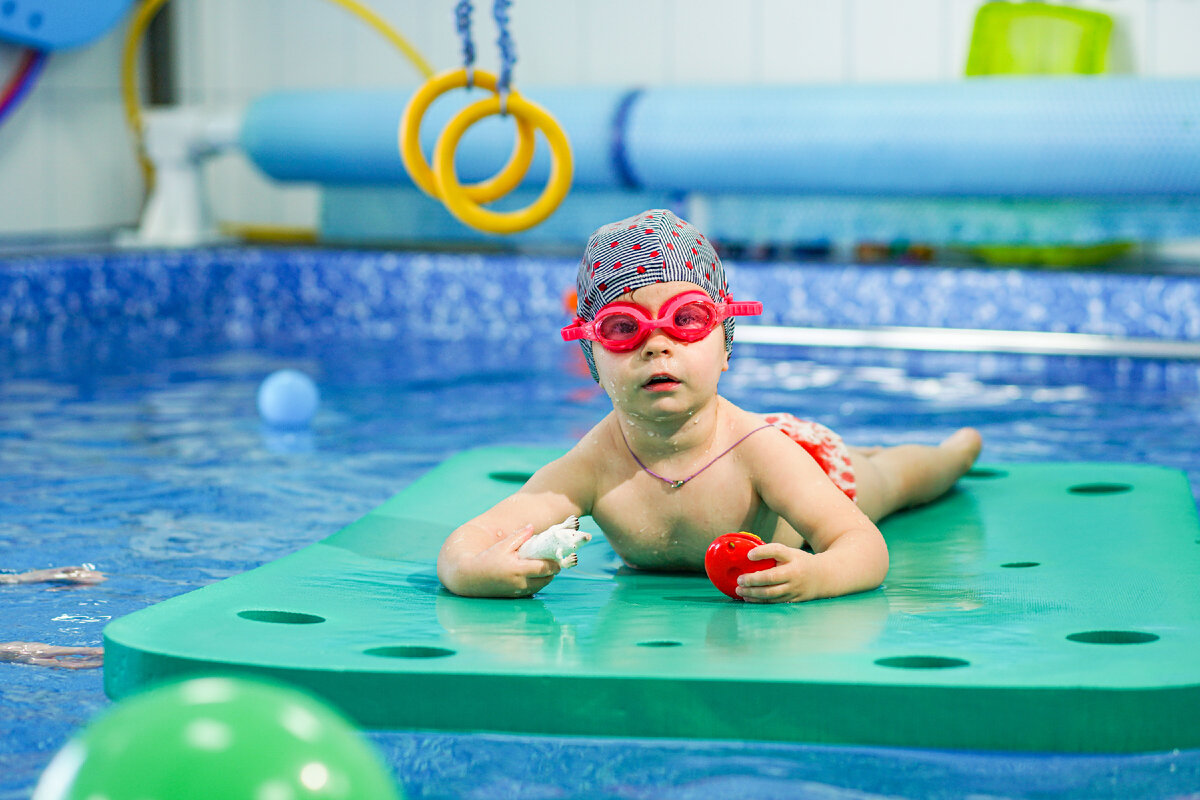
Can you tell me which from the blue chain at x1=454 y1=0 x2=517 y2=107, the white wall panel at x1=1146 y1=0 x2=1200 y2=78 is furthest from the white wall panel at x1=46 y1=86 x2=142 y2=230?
the white wall panel at x1=1146 y1=0 x2=1200 y2=78

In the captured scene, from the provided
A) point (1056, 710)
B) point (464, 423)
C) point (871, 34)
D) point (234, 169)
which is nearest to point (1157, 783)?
point (1056, 710)

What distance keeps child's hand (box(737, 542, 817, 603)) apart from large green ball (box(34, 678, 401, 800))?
1.05m

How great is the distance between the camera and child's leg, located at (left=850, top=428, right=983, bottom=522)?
2.95 meters

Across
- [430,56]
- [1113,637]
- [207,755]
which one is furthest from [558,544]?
[430,56]

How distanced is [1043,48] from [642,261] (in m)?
5.24

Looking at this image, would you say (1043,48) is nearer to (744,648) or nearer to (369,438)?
(369,438)

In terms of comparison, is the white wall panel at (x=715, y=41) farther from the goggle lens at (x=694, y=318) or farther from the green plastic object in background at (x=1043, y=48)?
the goggle lens at (x=694, y=318)

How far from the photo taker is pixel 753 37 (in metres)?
8.14

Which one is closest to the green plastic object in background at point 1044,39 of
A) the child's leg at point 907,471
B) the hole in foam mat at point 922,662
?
the child's leg at point 907,471

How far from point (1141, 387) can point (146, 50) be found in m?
6.71

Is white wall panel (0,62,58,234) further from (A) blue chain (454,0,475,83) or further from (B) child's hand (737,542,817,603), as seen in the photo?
(B) child's hand (737,542,817,603)

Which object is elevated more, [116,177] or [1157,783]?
[116,177]

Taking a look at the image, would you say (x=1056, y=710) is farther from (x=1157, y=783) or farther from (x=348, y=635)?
(x=348, y=635)

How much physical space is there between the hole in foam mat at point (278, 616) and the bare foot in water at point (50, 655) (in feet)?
0.89
